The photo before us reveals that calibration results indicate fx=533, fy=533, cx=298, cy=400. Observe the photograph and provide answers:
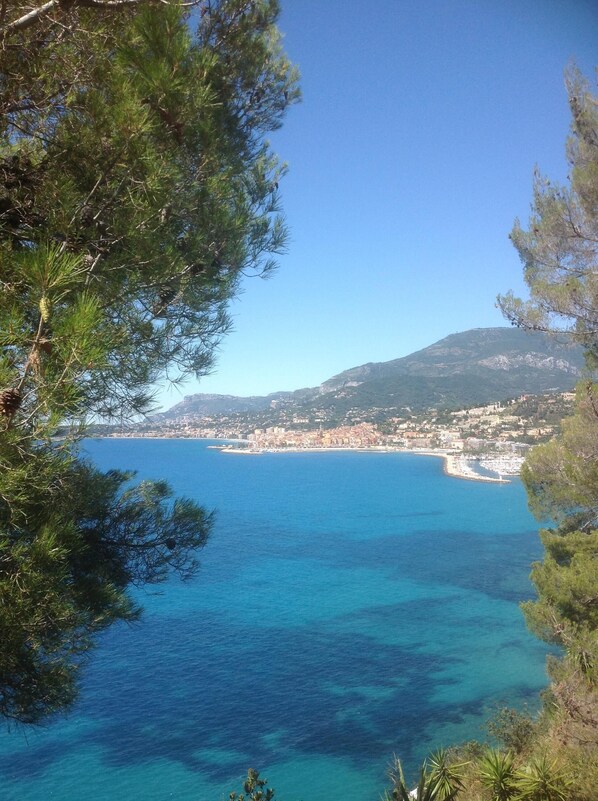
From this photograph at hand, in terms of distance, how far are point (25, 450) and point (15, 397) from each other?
0.27 meters

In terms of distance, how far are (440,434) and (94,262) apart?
79029 millimetres

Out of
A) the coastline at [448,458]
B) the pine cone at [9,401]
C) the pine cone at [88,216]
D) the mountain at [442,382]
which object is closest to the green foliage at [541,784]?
the pine cone at [9,401]

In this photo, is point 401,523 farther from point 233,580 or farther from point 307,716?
point 307,716

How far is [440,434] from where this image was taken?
3071 inches

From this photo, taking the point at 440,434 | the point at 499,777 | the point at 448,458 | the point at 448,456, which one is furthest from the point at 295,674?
the point at 440,434

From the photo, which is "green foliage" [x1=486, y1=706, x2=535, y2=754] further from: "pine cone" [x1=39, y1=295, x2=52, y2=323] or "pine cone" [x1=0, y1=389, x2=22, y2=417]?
"pine cone" [x1=39, y1=295, x2=52, y2=323]

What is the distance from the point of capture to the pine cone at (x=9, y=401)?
61.6 inches

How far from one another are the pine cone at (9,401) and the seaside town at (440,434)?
4681 cm

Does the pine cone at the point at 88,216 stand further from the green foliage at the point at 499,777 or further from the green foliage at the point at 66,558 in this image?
the green foliage at the point at 499,777

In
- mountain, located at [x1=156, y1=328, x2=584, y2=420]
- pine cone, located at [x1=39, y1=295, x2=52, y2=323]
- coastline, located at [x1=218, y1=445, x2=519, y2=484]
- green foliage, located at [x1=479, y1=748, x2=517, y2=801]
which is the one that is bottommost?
coastline, located at [x1=218, y1=445, x2=519, y2=484]

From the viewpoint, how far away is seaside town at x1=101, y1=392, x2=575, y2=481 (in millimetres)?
55094

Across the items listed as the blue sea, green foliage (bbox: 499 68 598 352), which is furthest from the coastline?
green foliage (bbox: 499 68 598 352)

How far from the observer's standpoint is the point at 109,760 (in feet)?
28.8

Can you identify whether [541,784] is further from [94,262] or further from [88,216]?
[88,216]
